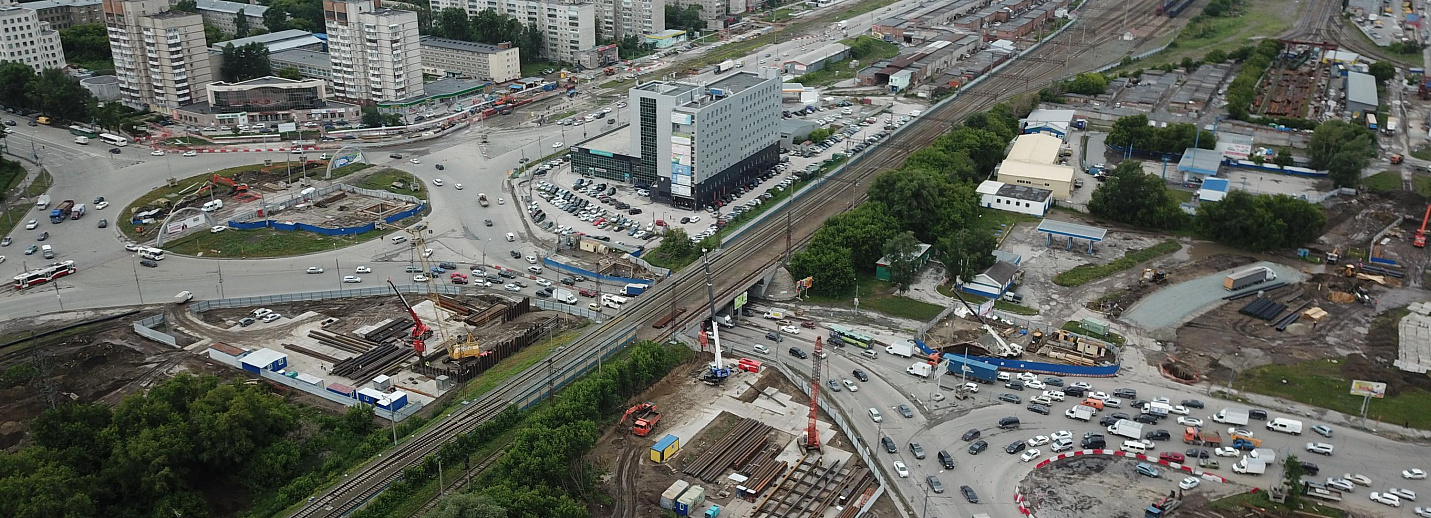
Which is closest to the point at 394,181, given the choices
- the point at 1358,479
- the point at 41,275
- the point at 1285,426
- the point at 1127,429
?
the point at 41,275

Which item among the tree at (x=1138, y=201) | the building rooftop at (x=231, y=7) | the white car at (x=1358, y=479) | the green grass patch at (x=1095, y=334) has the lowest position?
the white car at (x=1358, y=479)

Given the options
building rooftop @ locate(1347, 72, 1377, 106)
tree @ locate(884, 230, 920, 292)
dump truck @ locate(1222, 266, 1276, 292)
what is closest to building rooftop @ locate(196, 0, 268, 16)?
tree @ locate(884, 230, 920, 292)

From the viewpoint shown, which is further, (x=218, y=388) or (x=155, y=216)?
(x=155, y=216)

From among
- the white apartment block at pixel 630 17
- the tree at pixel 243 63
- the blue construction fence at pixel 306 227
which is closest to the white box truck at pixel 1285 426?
the blue construction fence at pixel 306 227

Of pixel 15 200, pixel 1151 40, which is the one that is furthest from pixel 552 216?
pixel 1151 40

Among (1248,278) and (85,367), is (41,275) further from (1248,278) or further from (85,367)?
(1248,278)

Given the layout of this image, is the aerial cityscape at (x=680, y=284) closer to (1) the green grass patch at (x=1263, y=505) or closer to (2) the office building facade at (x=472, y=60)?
(1) the green grass patch at (x=1263, y=505)

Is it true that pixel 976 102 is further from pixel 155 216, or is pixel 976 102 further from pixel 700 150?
pixel 155 216
